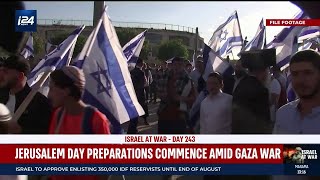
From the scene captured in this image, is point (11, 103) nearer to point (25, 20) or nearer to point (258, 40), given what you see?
point (25, 20)

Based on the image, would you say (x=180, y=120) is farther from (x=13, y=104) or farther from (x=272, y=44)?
(x=13, y=104)

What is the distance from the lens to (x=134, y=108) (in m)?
3.17

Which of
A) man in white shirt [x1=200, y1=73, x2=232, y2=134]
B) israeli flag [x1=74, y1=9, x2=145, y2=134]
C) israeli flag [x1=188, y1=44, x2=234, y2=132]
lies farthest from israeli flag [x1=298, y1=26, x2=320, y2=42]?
israeli flag [x1=74, y1=9, x2=145, y2=134]

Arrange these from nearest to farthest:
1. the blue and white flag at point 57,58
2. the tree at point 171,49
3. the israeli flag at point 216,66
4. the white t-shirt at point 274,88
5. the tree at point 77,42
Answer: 1. the tree at point 171,49
2. the tree at point 77,42
3. the blue and white flag at point 57,58
4. the white t-shirt at point 274,88
5. the israeli flag at point 216,66

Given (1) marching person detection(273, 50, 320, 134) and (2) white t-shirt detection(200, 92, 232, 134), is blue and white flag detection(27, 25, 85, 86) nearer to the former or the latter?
(2) white t-shirt detection(200, 92, 232, 134)

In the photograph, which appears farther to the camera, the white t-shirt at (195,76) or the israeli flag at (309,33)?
the white t-shirt at (195,76)

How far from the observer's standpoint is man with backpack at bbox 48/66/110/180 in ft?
9.53

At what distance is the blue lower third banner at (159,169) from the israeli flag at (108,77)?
0.24 m

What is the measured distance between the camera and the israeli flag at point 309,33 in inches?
118

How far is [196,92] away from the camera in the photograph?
3.38m

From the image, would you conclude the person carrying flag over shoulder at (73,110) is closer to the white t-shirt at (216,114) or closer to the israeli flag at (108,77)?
the israeli flag at (108,77)

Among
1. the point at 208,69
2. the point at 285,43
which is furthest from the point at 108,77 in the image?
the point at 285,43

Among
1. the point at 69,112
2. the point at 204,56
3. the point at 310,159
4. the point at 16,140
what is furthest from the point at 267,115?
the point at 16,140

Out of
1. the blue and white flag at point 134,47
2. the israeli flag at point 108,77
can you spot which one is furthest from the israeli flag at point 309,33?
the israeli flag at point 108,77
